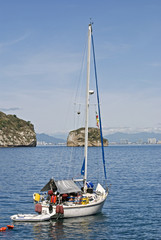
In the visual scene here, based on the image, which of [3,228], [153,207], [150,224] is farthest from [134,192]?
[3,228]

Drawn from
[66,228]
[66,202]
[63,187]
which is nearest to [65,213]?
[66,202]

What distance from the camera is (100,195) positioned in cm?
3048

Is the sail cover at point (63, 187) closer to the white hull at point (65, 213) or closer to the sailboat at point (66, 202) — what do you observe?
the sailboat at point (66, 202)

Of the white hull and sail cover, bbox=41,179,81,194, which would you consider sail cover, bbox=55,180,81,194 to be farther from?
the white hull

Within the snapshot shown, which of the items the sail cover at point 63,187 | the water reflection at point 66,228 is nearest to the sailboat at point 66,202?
the sail cover at point 63,187

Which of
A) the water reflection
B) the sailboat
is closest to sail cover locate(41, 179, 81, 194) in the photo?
the sailboat

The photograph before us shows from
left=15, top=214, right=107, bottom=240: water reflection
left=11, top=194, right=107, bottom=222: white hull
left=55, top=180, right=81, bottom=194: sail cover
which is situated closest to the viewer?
left=15, top=214, right=107, bottom=240: water reflection

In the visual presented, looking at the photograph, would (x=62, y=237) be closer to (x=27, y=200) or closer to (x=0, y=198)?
(x=27, y=200)

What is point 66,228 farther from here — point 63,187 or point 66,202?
point 63,187

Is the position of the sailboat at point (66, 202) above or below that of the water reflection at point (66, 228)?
above

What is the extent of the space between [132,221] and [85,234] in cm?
554

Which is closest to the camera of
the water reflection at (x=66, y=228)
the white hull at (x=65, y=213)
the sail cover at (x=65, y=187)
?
the water reflection at (x=66, y=228)

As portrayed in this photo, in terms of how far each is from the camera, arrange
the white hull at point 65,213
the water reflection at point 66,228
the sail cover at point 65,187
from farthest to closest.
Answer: the sail cover at point 65,187
the white hull at point 65,213
the water reflection at point 66,228

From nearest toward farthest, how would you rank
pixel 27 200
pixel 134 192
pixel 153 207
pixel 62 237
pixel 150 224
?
1. pixel 62 237
2. pixel 150 224
3. pixel 153 207
4. pixel 27 200
5. pixel 134 192
